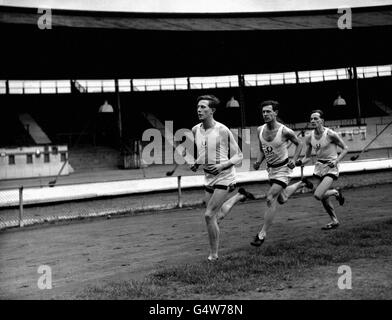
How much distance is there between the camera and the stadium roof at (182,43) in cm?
2461

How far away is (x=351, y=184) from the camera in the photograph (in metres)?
17.1

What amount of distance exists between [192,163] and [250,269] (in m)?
6.48

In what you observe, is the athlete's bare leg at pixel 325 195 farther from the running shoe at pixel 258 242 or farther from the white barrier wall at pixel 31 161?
the white barrier wall at pixel 31 161

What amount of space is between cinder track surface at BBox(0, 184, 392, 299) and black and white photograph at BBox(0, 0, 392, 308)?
0.05 meters

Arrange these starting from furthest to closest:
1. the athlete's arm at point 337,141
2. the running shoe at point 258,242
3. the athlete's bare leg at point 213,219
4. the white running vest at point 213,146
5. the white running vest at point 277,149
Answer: the athlete's arm at point 337,141 < the white running vest at point 277,149 < the running shoe at point 258,242 < the white running vest at point 213,146 < the athlete's bare leg at point 213,219

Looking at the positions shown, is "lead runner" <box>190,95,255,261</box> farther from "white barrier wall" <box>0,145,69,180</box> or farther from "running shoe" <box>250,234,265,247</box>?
"white barrier wall" <box>0,145,69,180</box>

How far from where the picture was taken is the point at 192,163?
11883 mm

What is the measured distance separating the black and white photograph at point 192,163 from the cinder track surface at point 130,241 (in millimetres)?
50

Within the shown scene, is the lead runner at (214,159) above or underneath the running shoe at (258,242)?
above

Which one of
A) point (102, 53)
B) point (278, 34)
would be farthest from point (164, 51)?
point (278, 34)

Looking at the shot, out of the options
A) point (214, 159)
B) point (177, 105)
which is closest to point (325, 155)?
point (214, 159)

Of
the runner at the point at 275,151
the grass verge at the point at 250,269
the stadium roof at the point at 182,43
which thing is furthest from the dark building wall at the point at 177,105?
the grass verge at the point at 250,269

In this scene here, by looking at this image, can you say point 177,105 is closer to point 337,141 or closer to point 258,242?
point 337,141

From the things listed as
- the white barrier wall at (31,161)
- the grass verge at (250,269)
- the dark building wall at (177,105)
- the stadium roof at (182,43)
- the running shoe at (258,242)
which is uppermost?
the stadium roof at (182,43)
